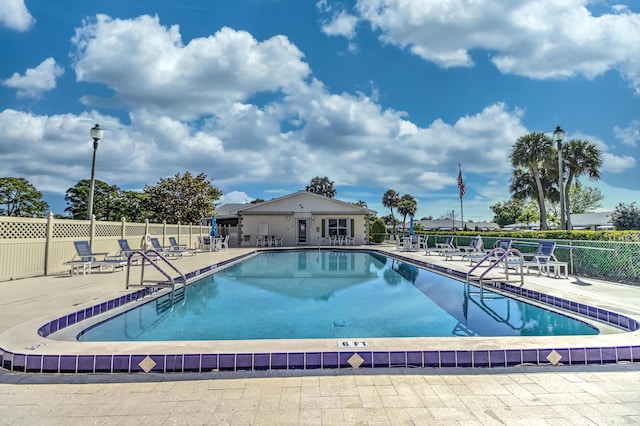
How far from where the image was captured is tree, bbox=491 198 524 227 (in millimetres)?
68500

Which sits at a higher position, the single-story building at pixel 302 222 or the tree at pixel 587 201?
the tree at pixel 587 201

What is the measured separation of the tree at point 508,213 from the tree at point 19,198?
242 feet

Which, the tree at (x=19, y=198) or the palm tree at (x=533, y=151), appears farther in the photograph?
the tree at (x=19, y=198)

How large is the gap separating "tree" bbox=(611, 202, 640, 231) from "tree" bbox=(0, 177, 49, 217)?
159ft

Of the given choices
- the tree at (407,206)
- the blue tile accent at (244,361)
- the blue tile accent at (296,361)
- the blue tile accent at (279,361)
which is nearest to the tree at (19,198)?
the blue tile accent at (244,361)

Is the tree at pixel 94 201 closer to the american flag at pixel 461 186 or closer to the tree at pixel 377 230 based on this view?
the tree at pixel 377 230

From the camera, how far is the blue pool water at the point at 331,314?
5.31 m

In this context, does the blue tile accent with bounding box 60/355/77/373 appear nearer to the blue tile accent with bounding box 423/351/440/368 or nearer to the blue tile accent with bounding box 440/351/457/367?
the blue tile accent with bounding box 423/351/440/368

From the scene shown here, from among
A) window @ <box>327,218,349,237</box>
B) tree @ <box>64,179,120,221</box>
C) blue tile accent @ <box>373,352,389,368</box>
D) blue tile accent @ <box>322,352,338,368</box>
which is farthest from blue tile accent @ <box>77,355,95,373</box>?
tree @ <box>64,179,120,221</box>

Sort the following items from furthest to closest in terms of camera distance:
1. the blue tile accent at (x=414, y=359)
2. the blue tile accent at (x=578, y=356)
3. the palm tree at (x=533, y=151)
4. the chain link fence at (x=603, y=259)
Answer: the palm tree at (x=533, y=151), the chain link fence at (x=603, y=259), the blue tile accent at (x=578, y=356), the blue tile accent at (x=414, y=359)

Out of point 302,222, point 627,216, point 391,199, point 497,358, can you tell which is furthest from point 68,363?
point 391,199

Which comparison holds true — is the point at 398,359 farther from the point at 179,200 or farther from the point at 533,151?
the point at 179,200

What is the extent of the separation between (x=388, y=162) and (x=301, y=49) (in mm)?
13987

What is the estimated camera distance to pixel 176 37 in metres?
13.0
